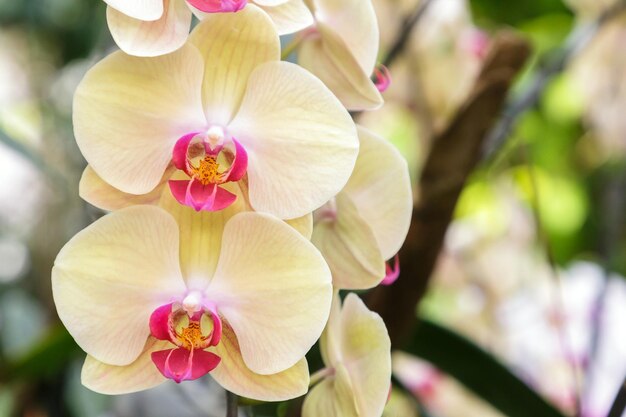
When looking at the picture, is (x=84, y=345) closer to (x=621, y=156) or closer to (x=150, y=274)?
(x=150, y=274)

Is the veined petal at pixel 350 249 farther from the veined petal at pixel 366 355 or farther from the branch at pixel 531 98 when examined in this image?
the branch at pixel 531 98

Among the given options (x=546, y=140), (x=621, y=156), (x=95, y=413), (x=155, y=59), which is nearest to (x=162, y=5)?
(x=155, y=59)

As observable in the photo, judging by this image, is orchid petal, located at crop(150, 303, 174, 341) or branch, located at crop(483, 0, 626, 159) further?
branch, located at crop(483, 0, 626, 159)

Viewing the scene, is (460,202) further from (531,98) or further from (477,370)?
(477,370)

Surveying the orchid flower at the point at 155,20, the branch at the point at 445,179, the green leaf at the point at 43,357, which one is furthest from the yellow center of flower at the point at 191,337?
the green leaf at the point at 43,357

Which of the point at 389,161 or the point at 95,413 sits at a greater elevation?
the point at 389,161

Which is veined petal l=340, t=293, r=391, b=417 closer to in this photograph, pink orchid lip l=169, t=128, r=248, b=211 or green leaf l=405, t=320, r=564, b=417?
pink orchid lip l=169, t=128, r=248, b=211

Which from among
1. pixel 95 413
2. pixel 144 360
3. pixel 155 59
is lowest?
pixel 95 413

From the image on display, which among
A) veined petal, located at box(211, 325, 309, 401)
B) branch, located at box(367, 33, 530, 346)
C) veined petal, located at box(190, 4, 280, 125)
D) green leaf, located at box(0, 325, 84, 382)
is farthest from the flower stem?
green leaf, located at box(0, 325, 84, 382)
